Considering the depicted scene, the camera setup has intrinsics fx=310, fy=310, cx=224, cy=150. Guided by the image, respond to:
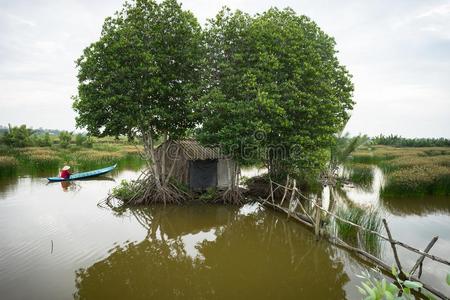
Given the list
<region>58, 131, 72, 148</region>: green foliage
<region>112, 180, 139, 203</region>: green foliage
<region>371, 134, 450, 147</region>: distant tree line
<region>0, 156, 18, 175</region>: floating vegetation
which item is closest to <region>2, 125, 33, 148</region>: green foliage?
<region>58, 131, 72, 148</region>: green foliage

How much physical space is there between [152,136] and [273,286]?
9822mm

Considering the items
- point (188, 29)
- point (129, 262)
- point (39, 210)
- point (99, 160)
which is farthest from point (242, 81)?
point (99, 160)

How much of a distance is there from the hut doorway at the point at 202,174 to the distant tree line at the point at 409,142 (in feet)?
126

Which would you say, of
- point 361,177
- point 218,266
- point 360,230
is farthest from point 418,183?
point 218,266

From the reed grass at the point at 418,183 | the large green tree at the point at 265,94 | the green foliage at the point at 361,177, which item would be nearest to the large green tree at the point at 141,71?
the large green tree at the point at 265,94

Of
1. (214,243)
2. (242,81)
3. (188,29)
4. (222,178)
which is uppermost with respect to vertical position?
(188,29)

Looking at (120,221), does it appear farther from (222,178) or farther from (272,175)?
(272,175)

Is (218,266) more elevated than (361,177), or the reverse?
(361,177)

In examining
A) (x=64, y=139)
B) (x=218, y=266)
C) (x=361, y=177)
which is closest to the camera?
(x=218, y=266)

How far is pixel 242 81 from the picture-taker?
12.6m

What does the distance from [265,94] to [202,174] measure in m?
6.04

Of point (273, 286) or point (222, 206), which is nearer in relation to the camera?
point (273, 286)

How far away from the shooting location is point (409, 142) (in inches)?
1742

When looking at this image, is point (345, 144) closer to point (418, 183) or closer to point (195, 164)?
point (418, 183)
